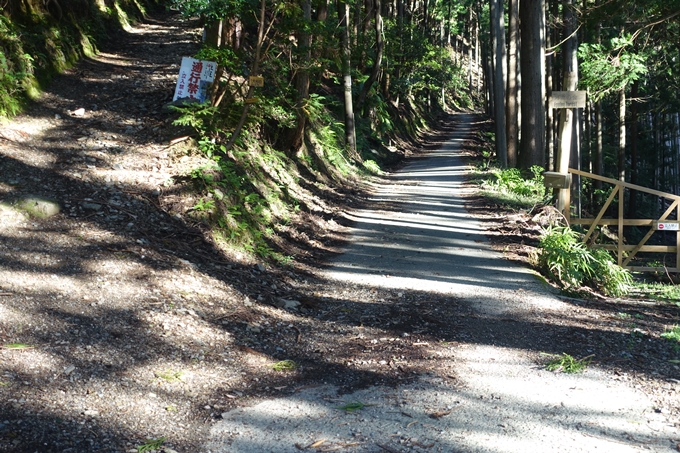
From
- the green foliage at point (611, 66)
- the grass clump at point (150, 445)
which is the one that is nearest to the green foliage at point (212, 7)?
the grass clump at point (150, 445)

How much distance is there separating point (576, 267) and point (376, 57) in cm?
1816

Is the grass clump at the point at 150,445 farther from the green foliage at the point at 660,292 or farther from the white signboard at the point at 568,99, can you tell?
the white signboard at the point at 568,99

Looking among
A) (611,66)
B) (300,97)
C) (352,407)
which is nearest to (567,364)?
(352,407)

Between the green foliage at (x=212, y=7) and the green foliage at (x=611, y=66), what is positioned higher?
the green foliage at (x=212, y=7)

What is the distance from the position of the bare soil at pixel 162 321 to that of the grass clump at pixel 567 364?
0.79ft

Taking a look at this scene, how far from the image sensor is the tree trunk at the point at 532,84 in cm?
1606

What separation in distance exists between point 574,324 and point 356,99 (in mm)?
23433

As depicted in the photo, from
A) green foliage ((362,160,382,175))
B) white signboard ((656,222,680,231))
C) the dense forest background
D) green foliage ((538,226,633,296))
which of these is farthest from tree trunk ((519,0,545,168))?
green foliage ((538,226,633,296))

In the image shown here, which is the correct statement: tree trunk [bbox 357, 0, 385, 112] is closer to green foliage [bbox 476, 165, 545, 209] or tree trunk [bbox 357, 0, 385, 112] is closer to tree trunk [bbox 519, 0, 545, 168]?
tree trunk [bbox 519, 0, 545, 168]

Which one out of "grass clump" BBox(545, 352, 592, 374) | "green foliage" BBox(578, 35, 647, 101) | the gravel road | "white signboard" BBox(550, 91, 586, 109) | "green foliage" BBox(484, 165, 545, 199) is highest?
"green foliage" BBox(578, 35, 647, 101)

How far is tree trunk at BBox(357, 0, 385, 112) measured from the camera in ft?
79.8

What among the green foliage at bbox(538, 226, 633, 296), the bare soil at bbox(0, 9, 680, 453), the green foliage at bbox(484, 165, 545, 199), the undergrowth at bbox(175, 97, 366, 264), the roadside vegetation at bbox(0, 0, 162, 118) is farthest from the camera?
the green foliage at bbox(484, 165, 545, 199)

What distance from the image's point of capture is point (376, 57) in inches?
993

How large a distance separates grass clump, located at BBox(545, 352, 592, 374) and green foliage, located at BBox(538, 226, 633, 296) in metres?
3.36
